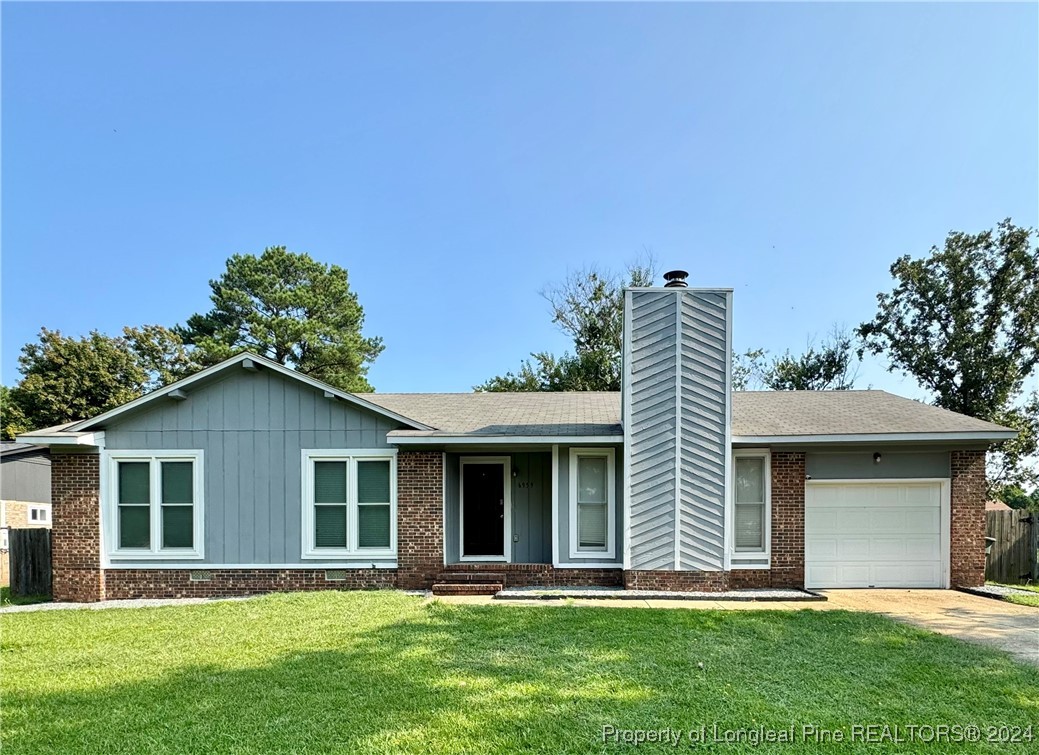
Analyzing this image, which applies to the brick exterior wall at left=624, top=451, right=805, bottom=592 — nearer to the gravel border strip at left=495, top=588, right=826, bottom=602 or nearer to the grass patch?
the gravel border strip at left=495, top=588, right=826, bottom=602

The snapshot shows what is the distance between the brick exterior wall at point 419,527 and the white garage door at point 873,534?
6.66 metres

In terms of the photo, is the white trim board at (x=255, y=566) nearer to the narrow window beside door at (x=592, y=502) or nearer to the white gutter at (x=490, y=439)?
the white gutter at (x=490, y=439)

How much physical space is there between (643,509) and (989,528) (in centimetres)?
812

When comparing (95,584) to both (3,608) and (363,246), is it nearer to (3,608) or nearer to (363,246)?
(3,608)

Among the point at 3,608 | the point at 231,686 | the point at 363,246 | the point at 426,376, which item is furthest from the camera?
the point at 426,376

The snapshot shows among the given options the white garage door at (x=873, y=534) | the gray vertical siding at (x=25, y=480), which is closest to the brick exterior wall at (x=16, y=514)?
the gray vertical siding at (x=25, y=480)

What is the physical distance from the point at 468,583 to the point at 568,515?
212 cm

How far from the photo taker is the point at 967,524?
10.3 metres

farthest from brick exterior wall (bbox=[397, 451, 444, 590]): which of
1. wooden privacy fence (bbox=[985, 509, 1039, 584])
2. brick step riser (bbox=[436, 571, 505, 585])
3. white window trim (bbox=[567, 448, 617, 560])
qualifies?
wooden privacy fence (bbox=[985, 509, 1039, 584])

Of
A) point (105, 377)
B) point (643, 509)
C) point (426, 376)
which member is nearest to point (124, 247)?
point (105, 377)

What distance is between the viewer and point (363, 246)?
33312 millimetres

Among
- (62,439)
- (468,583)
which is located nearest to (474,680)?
(468,583)

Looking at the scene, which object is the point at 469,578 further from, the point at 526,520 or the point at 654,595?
the point at 654,595

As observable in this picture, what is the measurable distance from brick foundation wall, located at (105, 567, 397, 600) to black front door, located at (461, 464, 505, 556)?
208 centimetres
